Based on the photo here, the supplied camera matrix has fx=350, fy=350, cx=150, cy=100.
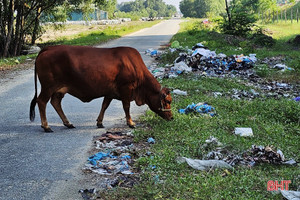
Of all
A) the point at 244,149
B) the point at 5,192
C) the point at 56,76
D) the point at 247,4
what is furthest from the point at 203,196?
the point at 247,4

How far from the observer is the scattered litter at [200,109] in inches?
280

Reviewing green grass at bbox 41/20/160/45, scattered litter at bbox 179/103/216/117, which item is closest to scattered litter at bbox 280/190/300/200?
scattered litter at bbox 179/103/216/117

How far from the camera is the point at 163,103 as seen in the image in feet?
20.7

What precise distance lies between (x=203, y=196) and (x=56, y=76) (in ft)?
10.7

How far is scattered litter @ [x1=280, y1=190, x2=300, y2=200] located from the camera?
3.64 metres

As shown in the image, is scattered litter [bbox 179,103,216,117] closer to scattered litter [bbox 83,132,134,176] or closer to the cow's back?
the cow's back

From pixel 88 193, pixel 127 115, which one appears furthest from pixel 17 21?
pixel 88 193

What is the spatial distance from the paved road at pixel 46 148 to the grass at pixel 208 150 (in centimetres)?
67

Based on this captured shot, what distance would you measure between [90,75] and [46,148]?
4.57 ft

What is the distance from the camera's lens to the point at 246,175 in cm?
428

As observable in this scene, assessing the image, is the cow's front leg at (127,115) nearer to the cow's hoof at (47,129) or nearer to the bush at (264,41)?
the cow's hoof at (47,129)

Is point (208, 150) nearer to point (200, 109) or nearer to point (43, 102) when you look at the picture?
point (200, 109)

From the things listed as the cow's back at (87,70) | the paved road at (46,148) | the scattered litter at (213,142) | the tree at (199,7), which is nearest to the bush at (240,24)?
the paved road at (46,148)

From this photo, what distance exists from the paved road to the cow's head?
0.75m
